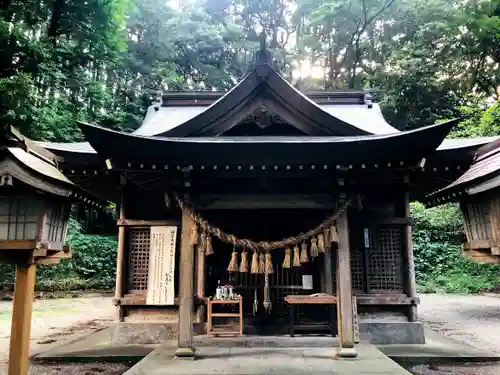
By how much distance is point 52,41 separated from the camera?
19688 millimetres

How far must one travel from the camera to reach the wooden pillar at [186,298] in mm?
6602

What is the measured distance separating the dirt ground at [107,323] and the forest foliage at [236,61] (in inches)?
148

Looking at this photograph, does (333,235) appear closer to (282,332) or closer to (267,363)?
(267,363)

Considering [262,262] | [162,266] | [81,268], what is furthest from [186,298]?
[81,268]

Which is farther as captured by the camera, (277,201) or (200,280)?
(200,280)

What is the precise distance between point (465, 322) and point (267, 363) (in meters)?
8.63

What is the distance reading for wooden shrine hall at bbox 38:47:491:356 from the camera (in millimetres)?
6344

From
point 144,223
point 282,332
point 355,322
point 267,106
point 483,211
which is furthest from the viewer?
point 144,223

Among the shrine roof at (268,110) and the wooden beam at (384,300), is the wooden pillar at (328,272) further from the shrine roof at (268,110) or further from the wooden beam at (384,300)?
the shrine roof at (268,110)

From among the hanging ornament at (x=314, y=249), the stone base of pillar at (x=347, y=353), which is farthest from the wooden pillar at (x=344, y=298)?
the hanging ornament at (x=314, y=249)

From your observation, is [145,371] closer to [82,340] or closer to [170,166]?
[170,166]

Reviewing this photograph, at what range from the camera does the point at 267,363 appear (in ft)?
20.5

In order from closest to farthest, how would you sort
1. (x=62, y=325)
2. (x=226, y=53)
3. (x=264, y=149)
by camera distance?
(x=264, y=149), (x=62, y=325), (x=226, y=53)

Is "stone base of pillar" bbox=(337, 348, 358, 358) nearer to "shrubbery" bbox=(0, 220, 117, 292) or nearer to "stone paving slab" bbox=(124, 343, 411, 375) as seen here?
"stone paving slab" bbox=(124, 343, 411, 375)
